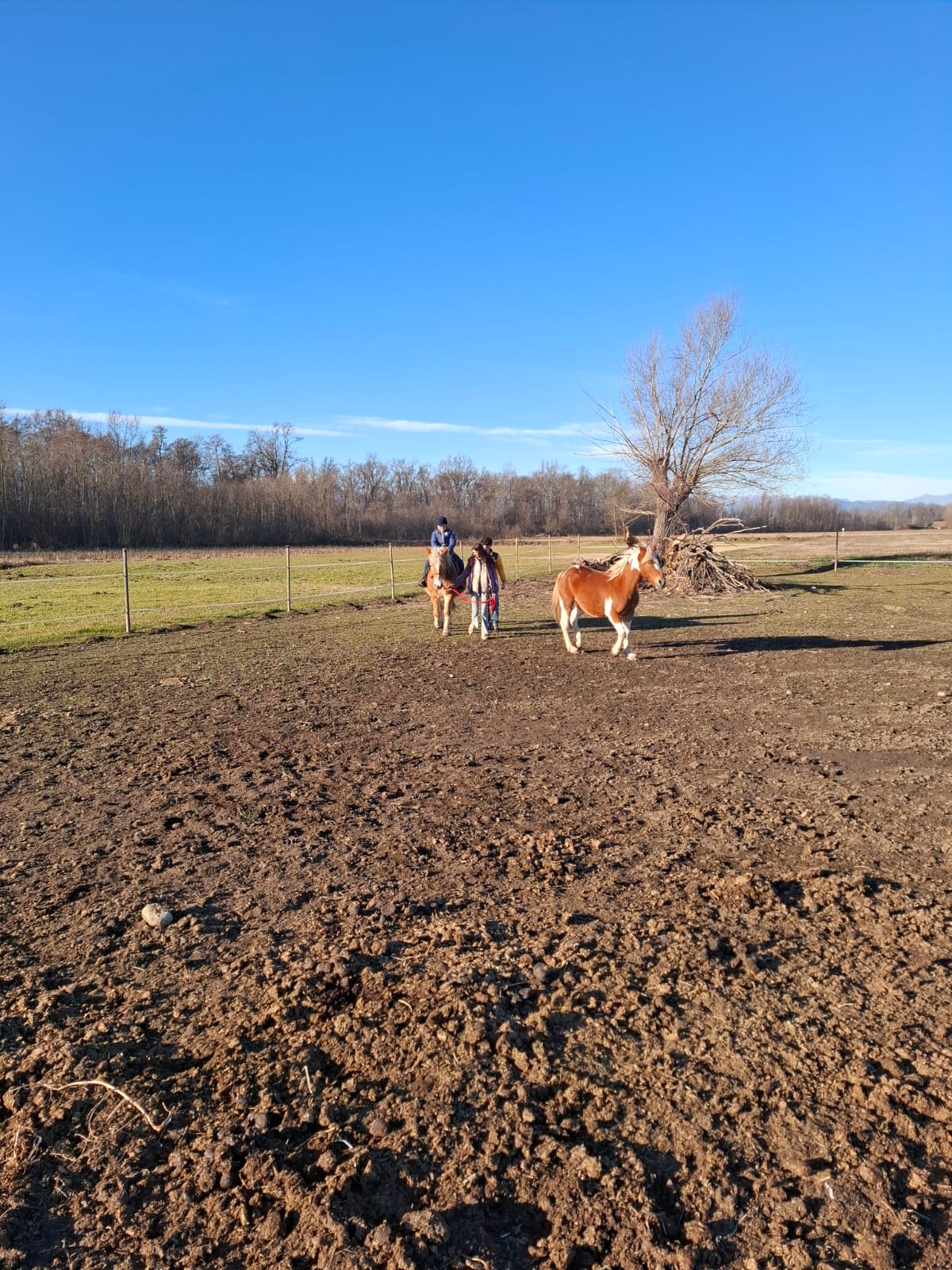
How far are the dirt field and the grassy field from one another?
8.79 meters

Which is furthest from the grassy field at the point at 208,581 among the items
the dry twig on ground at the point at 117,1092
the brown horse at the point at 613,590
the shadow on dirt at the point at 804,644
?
the dry twig on ground at the point at 117,1092

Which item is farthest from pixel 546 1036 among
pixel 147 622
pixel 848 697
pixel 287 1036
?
pixel 147 622

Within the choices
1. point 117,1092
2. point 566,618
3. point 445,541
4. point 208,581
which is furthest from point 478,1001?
point 208,581

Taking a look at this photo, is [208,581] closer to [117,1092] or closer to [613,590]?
[613,590]

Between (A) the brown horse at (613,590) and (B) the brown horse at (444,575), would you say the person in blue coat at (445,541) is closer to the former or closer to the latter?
(B) the brown horse at (444,575)

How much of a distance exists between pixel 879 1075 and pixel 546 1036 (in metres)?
1.17

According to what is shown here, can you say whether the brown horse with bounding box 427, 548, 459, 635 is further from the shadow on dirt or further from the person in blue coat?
the shadow on dirt

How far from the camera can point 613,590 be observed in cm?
1083

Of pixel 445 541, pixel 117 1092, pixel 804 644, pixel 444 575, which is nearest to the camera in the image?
pixel 117 1092

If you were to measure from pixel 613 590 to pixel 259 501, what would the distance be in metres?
60.8

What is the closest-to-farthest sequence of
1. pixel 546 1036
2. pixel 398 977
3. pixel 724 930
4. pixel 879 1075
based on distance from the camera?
pixel 879 1075 → pixel 546 1036 → pixel 398 977 → pixel 724 930

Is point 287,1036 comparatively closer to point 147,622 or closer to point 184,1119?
point 184,1119

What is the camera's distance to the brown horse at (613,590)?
35.1ft

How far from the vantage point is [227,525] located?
206ft
